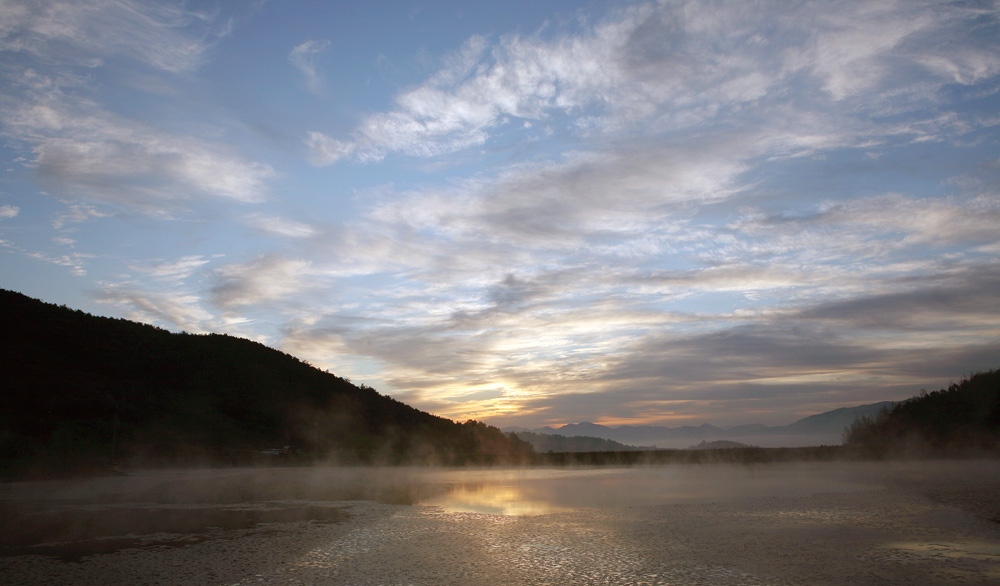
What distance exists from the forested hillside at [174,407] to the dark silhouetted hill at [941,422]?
1187 inches

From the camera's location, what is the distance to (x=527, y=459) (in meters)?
45.8

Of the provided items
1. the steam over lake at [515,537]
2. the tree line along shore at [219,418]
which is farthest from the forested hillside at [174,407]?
the steam over lake at [515,537]

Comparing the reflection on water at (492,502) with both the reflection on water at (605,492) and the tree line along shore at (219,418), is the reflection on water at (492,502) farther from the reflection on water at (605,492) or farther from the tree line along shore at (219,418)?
the tree line along shore at (219,418)

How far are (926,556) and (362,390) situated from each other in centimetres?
7504

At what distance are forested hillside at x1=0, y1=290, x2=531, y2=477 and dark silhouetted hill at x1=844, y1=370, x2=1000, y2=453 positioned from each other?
3014 cm

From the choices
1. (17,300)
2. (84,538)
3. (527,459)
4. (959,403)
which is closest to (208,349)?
(17,300)

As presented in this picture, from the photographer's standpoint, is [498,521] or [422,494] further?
[422,494]

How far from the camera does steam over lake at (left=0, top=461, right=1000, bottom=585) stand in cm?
771

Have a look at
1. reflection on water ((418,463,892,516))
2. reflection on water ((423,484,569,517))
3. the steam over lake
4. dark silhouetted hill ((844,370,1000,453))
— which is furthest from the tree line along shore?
reflection on water ((423,484,569,517))

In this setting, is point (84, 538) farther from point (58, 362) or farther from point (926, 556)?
point (58, 362)

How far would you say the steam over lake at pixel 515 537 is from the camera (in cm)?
771

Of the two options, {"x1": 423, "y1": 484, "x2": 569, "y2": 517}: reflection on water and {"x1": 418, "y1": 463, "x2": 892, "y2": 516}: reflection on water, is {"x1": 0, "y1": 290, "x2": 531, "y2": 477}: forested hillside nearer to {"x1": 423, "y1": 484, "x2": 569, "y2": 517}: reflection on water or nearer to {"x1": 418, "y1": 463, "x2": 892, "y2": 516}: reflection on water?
{"x1": 423, "y1": 484, "x2": 569, "y2": 517}: reflection on water

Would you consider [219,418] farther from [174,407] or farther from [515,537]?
[515,537]

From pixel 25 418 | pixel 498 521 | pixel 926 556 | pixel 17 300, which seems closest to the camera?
pixel 926 556
